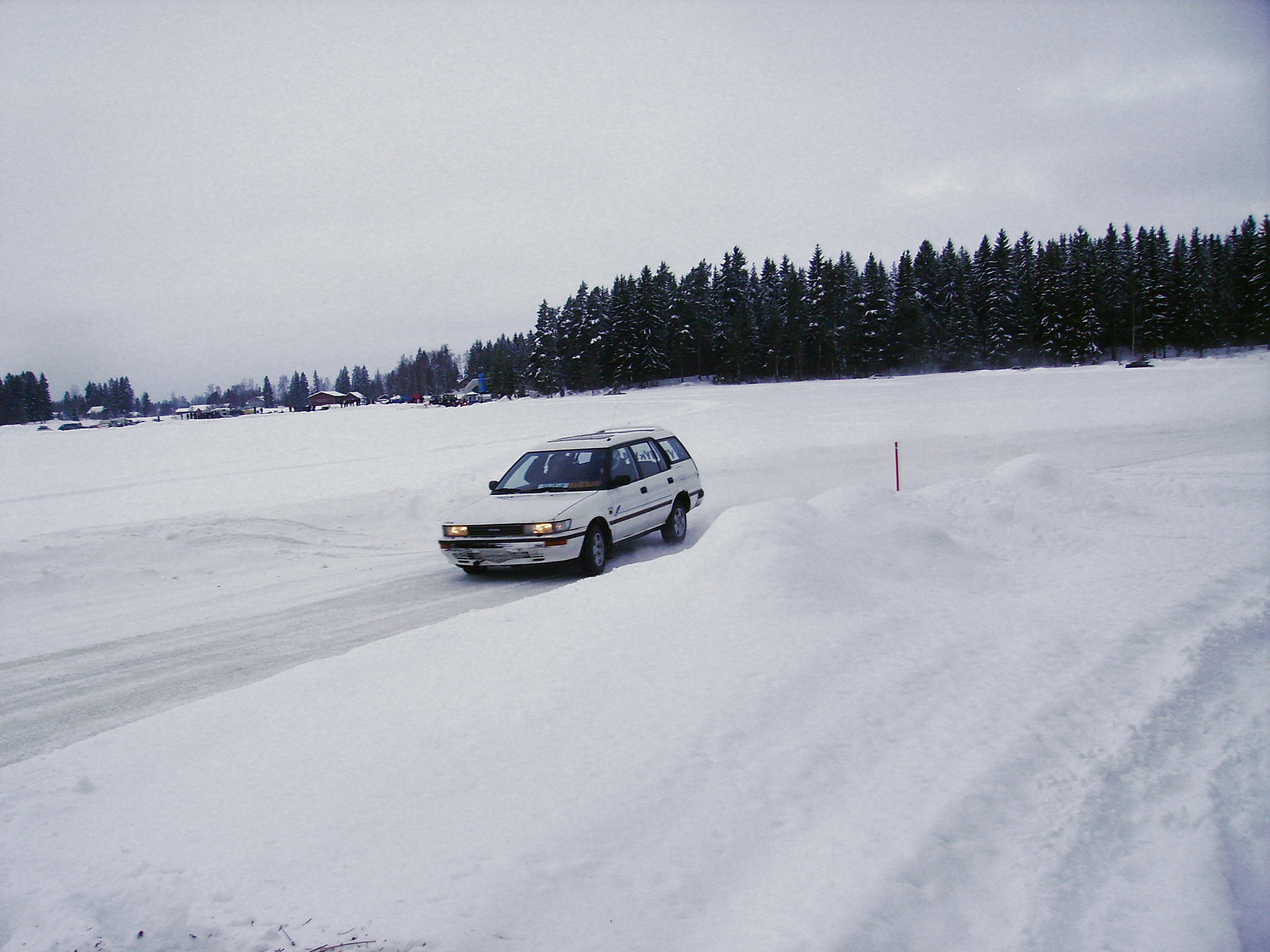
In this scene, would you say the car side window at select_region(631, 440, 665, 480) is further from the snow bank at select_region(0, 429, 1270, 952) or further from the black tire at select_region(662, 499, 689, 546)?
the snow bank at select_region(0, 429, 1270, 952)

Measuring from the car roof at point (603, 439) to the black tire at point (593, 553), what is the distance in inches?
58.8

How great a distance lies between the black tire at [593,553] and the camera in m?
8.57

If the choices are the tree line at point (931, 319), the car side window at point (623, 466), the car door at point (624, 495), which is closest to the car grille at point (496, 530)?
the car door at point (624, 495)

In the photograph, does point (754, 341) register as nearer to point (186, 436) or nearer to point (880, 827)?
point (186, 436)

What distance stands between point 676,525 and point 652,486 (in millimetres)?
735

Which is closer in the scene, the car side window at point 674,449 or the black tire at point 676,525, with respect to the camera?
the black tire at point 676,525

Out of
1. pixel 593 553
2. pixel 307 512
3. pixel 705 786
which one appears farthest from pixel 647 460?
pixel 705 786

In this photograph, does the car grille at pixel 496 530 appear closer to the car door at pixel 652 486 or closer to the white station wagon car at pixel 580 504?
the white station wagon car at pixel 580 504

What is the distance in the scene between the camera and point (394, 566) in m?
9.90

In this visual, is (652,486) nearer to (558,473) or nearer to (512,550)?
(558,473)

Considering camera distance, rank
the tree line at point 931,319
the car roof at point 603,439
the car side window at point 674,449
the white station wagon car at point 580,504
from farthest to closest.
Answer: the tree line at point 931,319, the car side window at point 674,449, the car roof at point 603,439, the white station wagon car at point 580,504

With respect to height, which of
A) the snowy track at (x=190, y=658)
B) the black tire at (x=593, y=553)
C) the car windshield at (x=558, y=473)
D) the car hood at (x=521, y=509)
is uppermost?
the car windshield at (x=558, y=473)

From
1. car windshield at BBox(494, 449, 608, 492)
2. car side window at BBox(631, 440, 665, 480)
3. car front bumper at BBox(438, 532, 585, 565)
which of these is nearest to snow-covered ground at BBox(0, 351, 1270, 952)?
car front bumper at BBox(438, 532, 585, 565)

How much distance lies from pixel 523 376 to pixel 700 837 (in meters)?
92.8
